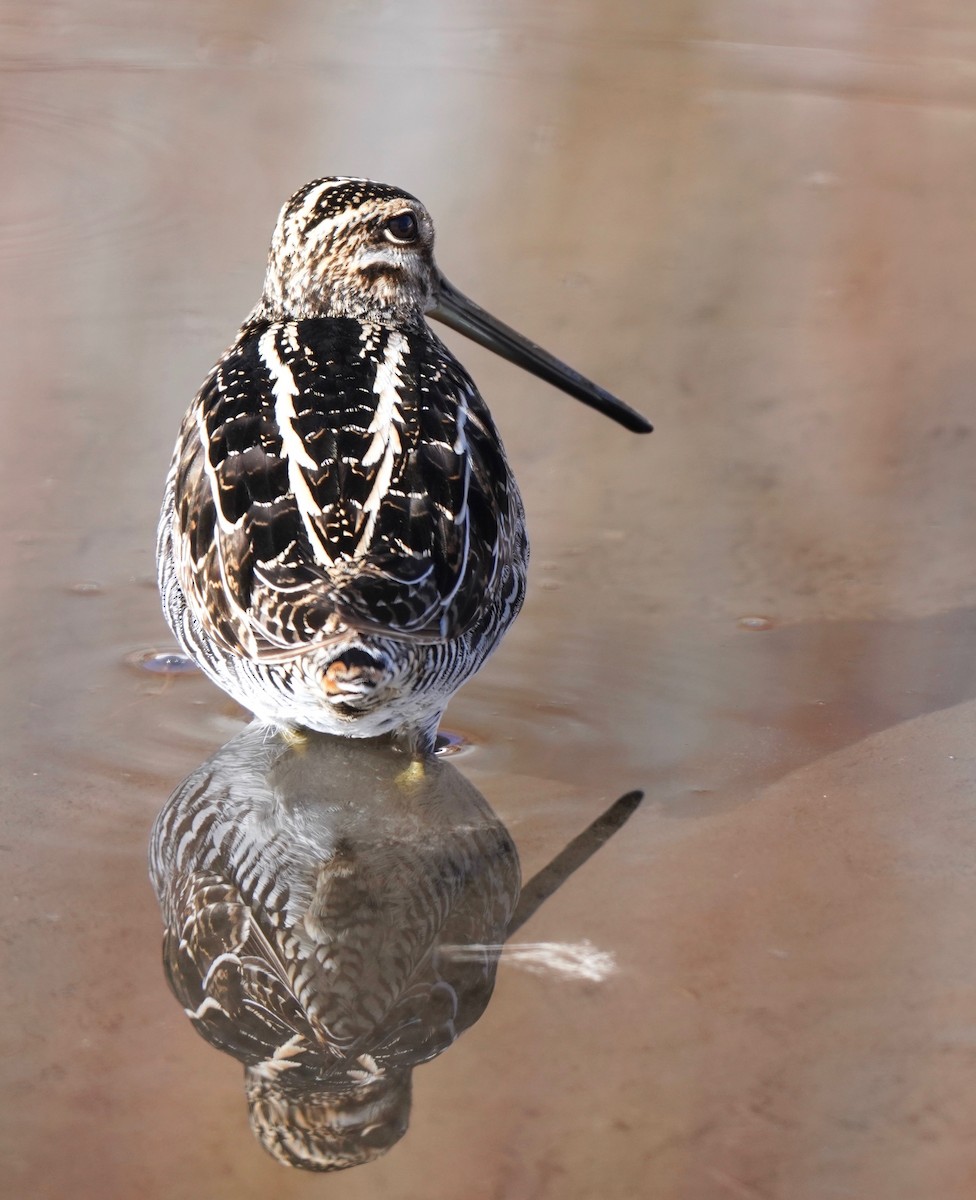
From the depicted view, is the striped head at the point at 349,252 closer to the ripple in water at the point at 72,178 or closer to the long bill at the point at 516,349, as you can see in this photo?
the long bill at the point at 516,349

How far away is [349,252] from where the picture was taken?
4.08 metres

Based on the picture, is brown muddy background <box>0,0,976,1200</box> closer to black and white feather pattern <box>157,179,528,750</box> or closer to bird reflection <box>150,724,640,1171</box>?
bird reflection <box>150,724,640,1171</box>

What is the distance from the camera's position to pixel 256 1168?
2.40 meters

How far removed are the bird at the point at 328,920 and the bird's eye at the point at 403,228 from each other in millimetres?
1263

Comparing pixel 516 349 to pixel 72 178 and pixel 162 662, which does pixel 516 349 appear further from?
pixel 72 178

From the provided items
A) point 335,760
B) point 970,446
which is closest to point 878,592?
point 970,446

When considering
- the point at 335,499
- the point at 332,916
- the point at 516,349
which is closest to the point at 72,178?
the point at 516,349

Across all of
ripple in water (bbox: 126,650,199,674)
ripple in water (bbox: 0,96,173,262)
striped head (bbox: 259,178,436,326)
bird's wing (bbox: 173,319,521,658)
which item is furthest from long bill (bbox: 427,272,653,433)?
ripple in water (bbox: 0,96,173,262)

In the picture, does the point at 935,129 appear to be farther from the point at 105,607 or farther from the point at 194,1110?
the point at 194,1110

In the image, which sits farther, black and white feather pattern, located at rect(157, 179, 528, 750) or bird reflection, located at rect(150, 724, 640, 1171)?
black and white feather pattern, located at rect(157, 179, 528, 750)

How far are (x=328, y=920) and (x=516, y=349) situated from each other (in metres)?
1.98

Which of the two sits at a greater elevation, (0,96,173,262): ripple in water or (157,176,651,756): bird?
(157,176,651,756): bird

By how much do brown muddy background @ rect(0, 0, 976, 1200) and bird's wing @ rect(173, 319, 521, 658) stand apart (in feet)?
1.59

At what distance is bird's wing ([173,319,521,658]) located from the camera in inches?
120
